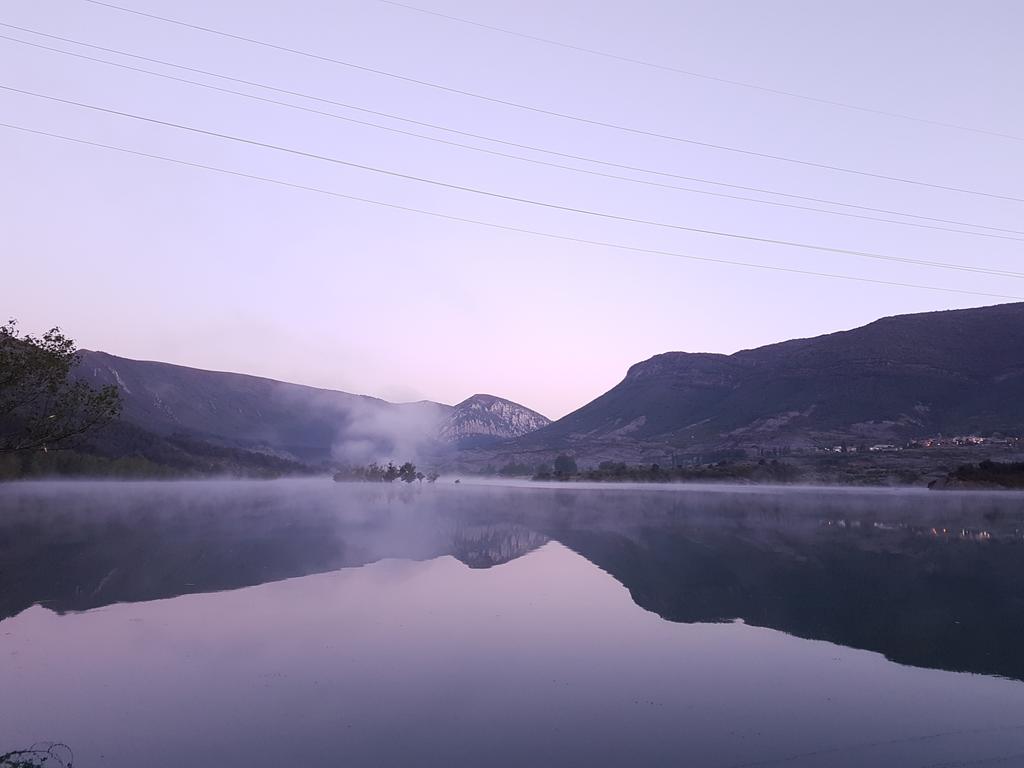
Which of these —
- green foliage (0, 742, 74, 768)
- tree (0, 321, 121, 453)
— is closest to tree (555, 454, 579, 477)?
tree (0, 321, 121, 453)

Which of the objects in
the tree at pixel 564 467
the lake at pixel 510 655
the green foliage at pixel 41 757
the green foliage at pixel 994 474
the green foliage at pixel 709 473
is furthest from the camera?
the tree at pixel 564 467

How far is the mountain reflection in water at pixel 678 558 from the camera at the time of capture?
21.1 metres

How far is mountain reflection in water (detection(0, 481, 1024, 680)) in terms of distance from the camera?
69.1 feet

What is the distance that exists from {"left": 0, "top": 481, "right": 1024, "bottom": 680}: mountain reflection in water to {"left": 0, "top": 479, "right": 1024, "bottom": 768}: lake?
0.66 feet

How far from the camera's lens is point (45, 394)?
71.8ft

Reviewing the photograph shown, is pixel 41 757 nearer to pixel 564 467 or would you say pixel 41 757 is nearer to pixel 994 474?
pixel 994 474

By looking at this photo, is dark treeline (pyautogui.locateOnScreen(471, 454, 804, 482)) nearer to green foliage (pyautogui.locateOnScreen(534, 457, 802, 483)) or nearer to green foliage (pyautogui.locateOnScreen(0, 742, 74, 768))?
green foliage (pyautogui.locateOnScreen(534, 457, 802, 483))

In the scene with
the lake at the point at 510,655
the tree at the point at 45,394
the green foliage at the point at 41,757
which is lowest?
the green foliage at the point at 41,757

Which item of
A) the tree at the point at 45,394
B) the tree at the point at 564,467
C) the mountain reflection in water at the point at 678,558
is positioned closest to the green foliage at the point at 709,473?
the tree at the point at 564,467

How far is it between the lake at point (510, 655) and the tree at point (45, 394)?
4.71 m

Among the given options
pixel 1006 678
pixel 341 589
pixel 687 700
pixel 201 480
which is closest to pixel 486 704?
pixel 687 700

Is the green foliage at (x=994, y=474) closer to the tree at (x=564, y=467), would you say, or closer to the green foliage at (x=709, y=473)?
the green foliage at (x=709, y=473)

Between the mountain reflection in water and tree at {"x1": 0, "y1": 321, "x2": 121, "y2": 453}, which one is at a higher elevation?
tree at {"x1": 0, "y1": 321, "x2": 121, "y2": 453}

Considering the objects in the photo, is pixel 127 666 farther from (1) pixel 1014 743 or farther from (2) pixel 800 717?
(1) pixel 1014 743
